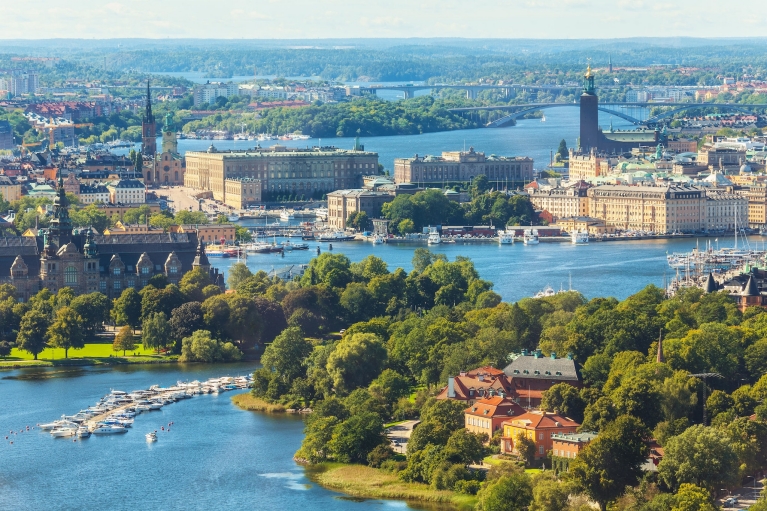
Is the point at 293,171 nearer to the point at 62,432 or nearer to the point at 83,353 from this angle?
the point at 83,353

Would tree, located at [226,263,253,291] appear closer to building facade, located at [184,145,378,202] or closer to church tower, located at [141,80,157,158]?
building facade, located at [184,145,378,202]

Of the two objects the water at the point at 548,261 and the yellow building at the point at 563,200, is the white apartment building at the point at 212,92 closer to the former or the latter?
the yellow building at the point at 563,200

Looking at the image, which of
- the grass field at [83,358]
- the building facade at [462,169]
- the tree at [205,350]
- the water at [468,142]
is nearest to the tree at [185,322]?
the tree at [205,350]

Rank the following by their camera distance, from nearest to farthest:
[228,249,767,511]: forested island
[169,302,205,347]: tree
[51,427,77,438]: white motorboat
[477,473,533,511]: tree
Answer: [477,473,533,511]: tree, [228,249,767,511]: forested island, [51,427,77,438]: white motorboat, [169,302,205,347]: tree

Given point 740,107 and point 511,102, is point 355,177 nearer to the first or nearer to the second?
point 740,107

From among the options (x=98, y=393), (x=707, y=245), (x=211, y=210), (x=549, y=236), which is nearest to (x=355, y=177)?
(x=211, y=210)

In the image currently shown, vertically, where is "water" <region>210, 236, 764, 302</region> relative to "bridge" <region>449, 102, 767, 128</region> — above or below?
below

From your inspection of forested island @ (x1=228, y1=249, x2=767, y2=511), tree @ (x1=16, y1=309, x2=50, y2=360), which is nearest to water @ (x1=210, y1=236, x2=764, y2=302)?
forested island @ (x1=228, y1=249, x2=767, y2=511)
